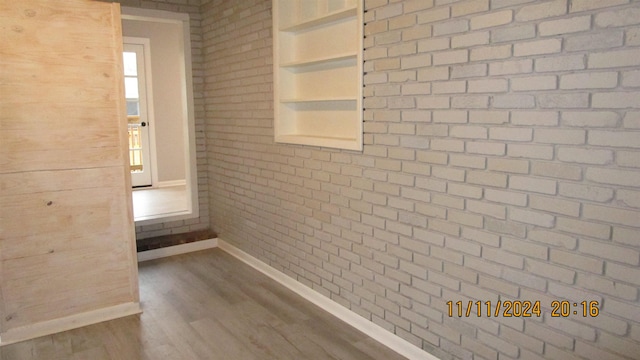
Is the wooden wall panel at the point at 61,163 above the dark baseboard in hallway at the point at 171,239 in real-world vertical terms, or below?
above

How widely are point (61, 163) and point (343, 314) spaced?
6.81 ft

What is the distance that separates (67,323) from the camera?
119 inches

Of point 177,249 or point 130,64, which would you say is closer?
point 177,249

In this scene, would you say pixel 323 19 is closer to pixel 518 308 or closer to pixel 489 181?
pixel 489 181

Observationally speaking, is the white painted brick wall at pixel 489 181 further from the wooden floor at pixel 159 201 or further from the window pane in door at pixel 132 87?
the window pane in door at pixel 132 87

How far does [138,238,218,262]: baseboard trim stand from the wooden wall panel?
130cm

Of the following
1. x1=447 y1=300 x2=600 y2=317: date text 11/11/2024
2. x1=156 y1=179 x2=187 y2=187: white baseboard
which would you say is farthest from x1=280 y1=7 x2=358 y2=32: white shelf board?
x1=156 y1=179 x2=187 y2=187: white baseboard

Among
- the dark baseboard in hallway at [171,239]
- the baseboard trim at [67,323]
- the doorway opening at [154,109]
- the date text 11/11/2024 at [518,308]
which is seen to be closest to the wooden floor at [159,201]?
the doorway opening at [154,109]

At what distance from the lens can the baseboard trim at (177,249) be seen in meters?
4.45

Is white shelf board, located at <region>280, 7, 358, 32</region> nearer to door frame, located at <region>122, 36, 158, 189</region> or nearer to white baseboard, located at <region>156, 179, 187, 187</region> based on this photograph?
door frame, located at <region>122, 36, 158, 189</region>

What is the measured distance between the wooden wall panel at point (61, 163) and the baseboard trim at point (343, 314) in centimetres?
124

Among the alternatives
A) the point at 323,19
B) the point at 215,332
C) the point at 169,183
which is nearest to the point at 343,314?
the point at 215,332

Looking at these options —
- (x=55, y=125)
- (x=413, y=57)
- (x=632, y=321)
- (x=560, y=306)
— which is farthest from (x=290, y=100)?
(x=632, y=321)

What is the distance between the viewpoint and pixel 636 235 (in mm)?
1624
